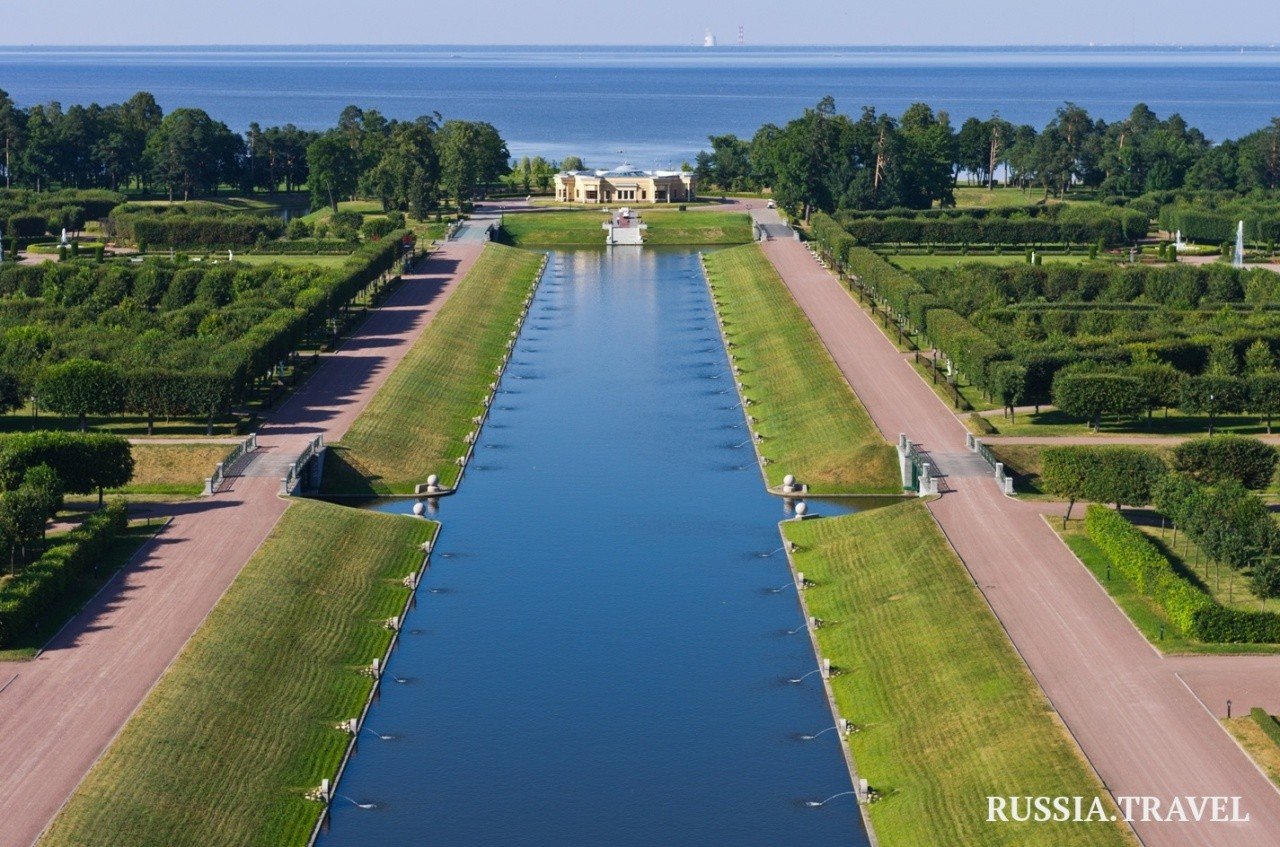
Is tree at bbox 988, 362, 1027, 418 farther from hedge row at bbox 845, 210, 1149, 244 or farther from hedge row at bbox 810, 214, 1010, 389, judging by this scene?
hedge row at bbox 845, 210, 1149, 244

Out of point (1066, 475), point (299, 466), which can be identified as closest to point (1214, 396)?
point (1066, 475)

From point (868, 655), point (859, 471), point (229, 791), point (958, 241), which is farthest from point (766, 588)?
point (958, 241)

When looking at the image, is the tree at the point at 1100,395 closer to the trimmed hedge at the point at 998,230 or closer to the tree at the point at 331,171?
the trimmed hedge at the point at 998,230

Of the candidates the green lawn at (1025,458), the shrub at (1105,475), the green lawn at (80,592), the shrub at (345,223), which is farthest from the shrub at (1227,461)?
the shrub at (345,223)

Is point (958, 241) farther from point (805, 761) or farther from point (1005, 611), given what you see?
point (805, 761)

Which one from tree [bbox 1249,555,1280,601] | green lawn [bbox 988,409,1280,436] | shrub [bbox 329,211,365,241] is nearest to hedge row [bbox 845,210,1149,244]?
shrub [bbox 329,211,365,241]

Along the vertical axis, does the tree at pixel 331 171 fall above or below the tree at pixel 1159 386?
above
